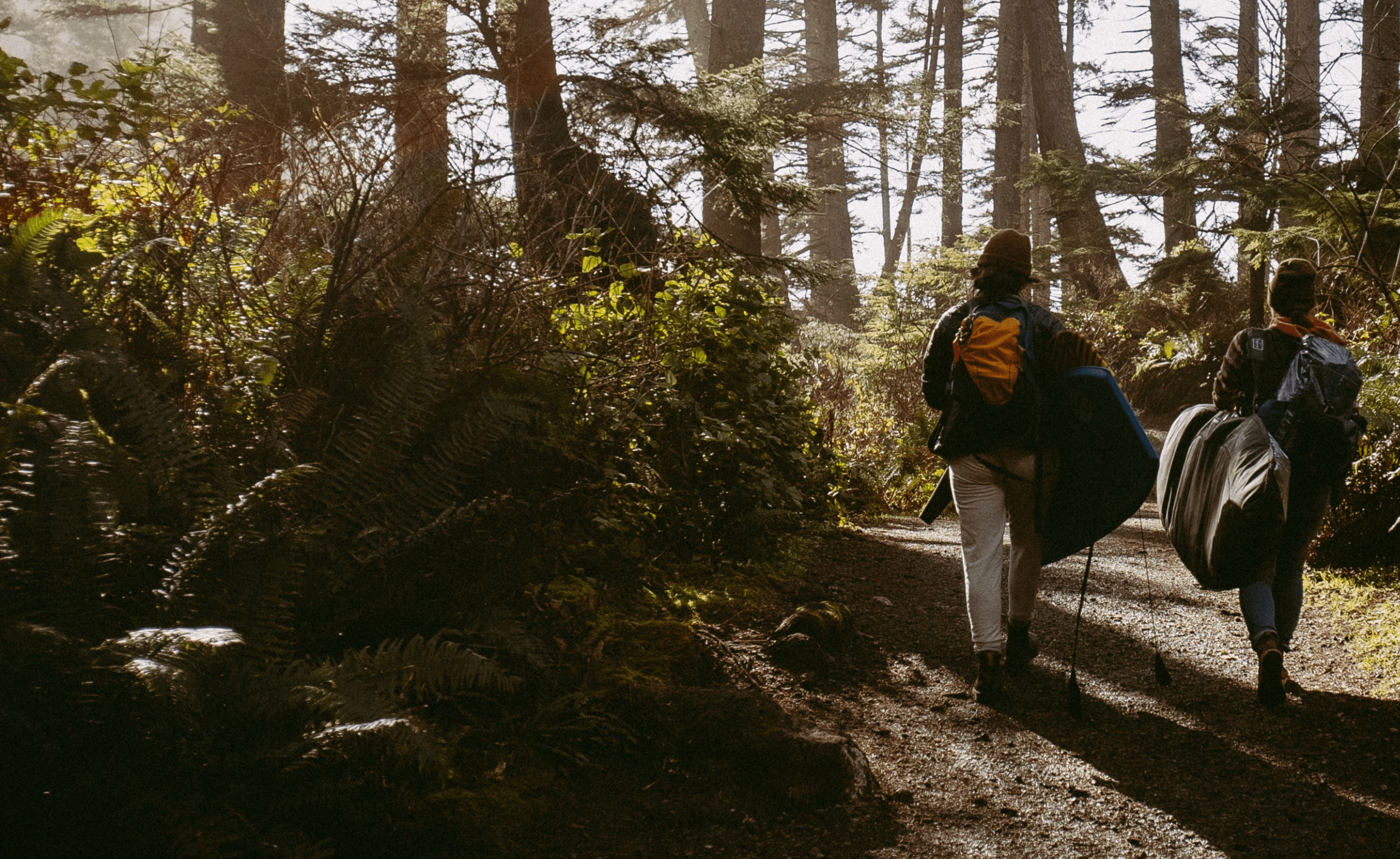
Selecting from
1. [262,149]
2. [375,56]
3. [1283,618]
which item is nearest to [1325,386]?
[1283,618]

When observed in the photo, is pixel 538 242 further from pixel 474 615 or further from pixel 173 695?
pixel 173 695

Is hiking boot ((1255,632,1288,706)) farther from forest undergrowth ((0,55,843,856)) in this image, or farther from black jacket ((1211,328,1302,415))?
forest undergrowth ((0,55,843,856))

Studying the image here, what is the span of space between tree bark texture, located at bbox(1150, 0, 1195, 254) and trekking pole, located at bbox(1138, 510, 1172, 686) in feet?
26.0

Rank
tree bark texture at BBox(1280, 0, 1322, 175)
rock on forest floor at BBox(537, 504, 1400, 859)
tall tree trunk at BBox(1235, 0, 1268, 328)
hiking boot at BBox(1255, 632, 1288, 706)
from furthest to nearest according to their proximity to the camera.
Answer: tall tree trunk at BBox(1235, 0, 1268, 328), tree bark texture at BBox(1280, 0, 1322, 175), hiking boot at BBox(1255, 632, 1288, 706), rock on forest floor at BBox(537, 504, 1400, 859)

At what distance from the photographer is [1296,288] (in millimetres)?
4387

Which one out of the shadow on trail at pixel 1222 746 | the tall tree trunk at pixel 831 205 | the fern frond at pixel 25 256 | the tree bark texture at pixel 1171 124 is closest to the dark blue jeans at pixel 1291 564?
the shadow on trail at pixel 1222 746

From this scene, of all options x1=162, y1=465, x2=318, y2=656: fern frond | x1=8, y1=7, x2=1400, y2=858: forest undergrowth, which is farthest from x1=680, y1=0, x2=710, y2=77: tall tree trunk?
x1=162, y1=465, x2=318, y2=656: fern frond

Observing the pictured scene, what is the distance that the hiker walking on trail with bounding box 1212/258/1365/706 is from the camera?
412cm

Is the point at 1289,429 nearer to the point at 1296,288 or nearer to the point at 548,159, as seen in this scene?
the point at 1296,288

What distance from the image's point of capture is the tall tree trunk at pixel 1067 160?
56.5 ft

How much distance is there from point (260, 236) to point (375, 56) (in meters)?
4.01

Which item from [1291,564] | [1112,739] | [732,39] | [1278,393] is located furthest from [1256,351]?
[732,39]

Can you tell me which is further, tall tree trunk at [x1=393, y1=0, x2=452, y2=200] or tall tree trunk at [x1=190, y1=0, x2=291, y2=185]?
tall tree trunk at [x1=190, y1=0, x2=291, y2=185]

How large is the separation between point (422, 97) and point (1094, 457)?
5.46 m
